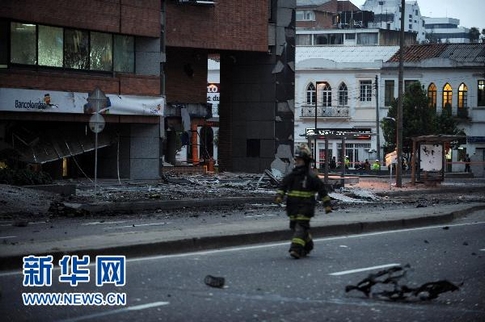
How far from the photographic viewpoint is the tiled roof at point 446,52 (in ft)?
301

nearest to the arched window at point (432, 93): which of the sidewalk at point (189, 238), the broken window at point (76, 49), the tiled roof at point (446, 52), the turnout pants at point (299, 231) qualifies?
the tiled roof at point (446, 52)

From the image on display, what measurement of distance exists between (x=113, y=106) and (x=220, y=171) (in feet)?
48.6

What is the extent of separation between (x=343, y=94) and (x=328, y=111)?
1.94m

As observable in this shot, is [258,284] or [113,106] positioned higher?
[113,106]

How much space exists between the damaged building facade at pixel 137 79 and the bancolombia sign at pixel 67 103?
4 cm

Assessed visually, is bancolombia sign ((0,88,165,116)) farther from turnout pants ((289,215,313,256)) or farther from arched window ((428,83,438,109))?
arched window ((428,83,438,109))

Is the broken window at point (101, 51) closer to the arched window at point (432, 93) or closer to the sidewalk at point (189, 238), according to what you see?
the sidewalk at point (189, 238)

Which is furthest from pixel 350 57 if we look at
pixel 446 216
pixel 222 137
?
pixel 446 216

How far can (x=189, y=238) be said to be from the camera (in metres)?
17.6

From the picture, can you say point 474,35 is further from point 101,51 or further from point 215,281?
point 215,281

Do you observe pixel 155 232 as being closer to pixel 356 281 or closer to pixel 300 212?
pixel 300 212

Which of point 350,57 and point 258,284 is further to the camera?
point 350,57

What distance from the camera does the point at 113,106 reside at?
43844 millimetres

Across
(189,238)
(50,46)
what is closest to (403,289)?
(189,238)
